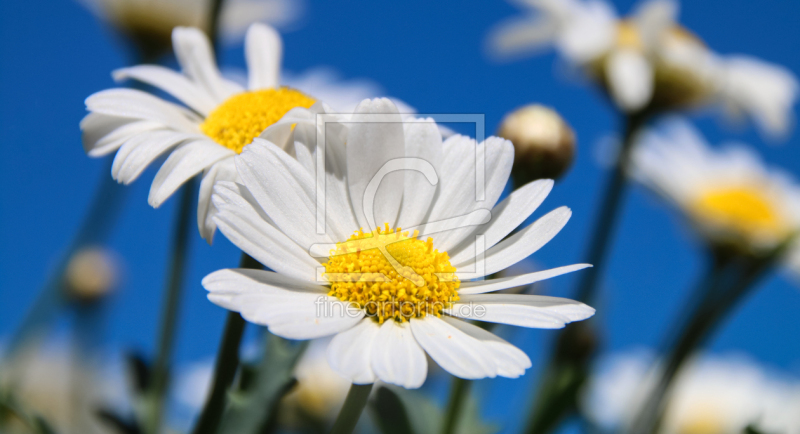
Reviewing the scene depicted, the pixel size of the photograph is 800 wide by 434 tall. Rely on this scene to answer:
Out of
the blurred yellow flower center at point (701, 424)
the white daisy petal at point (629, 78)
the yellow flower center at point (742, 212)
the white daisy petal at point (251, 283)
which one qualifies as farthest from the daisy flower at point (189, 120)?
the blurred yellow flower center at point (701, 424)

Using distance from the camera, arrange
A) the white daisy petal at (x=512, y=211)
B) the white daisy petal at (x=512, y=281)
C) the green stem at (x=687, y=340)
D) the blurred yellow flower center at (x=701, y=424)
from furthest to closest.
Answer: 1. the blurred yellow flower center at (x=701, y=424)
2. the green stem at (x=687, y=340)
3. the white daisy petal at (x=512, y=211)
4. the white daisy petal at (x=512, y=281)

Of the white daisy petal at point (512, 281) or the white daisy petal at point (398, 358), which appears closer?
the white daisy petal at point (398, 358)

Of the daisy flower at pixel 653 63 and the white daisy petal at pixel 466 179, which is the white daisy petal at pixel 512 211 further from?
the daisy flower at pixel 653 63

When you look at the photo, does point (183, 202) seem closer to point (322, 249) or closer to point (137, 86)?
point (322, 249)

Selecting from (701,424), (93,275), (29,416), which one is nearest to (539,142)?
(29,416)

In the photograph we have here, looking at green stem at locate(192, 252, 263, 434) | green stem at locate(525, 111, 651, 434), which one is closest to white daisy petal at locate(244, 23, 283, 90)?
green stem at locate(192, 252, 263, 434)
